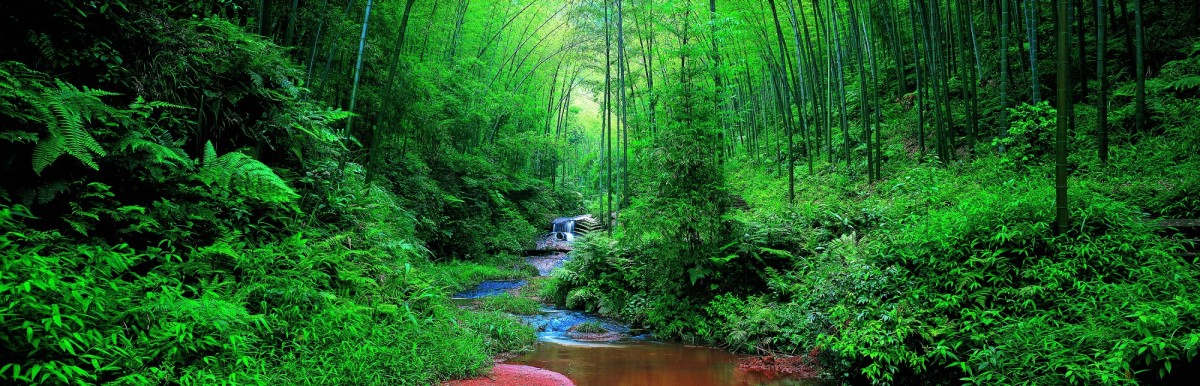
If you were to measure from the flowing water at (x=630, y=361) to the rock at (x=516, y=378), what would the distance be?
1.12 ft

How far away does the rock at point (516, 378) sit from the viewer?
12.2 feet

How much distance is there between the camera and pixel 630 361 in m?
5.09

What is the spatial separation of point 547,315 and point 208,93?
4.79 meters

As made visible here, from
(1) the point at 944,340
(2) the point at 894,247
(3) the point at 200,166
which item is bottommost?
(1) the point at 944,340

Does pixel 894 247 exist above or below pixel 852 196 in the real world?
below

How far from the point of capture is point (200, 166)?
344 cm

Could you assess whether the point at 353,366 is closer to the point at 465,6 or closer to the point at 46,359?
the point at 46,359

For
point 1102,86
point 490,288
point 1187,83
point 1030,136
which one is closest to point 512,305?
point 490,288

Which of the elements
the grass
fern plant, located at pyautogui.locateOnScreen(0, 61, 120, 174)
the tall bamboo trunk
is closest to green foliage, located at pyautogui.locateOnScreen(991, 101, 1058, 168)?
the tall bamboo trunk

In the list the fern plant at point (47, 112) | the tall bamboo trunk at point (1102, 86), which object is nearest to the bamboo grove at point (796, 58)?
the tall bamboo trunk at point (1102, 86)

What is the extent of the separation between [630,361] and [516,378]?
150 cm

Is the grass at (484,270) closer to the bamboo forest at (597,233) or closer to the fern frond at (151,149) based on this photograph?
the bamboo forest at (597,233)

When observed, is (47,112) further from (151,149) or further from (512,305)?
(512,305)

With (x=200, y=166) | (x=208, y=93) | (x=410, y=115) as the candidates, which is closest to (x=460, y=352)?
(x=200, y=166)
